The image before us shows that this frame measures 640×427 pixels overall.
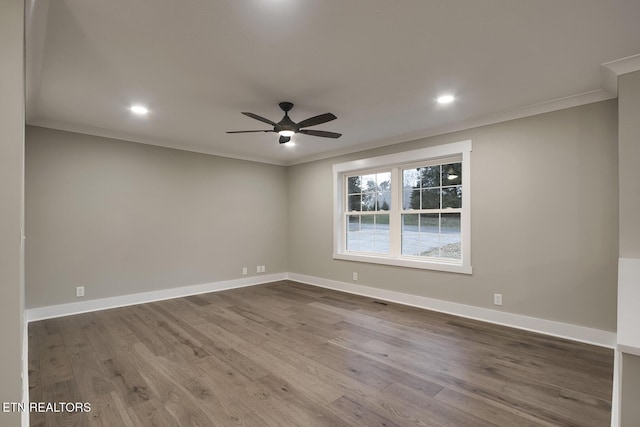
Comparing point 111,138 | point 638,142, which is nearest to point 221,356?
point 111,138

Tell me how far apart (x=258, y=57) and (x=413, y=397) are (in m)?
2.86

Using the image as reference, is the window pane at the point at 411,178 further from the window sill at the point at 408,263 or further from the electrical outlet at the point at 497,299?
the electrical outlet at the point at 497,299

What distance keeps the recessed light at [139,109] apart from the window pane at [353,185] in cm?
345

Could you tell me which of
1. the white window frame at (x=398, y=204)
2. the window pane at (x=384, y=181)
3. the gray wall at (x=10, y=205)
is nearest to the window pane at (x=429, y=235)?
the white window frame at (x=398, y=204)

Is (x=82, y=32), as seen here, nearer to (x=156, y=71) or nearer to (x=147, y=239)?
(x=156, y=71)

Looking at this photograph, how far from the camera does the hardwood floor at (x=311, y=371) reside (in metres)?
2.03

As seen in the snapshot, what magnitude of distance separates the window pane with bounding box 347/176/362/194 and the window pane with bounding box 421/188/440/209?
1.31m

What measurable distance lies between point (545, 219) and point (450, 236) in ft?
3.81

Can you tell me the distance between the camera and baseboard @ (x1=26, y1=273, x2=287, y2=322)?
13.1ft

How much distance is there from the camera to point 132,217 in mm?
4664

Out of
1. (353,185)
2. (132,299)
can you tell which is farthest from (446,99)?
(132,299)

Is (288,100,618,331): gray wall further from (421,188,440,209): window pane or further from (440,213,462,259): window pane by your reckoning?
(421,188,440,209): window pane

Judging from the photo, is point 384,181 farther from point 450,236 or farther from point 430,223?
point 450,236

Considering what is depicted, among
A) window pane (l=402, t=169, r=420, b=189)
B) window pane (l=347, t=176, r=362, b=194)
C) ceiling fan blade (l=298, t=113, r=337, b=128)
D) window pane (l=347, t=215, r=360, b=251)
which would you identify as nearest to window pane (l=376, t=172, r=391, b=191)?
window pane (l=402, t=169, r=420, b=189)
